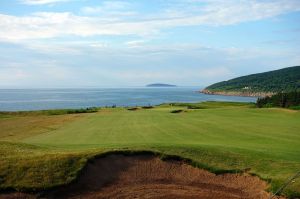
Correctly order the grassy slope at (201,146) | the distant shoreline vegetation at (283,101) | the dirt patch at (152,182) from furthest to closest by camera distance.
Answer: the distant shoreline vegetation at (283,101) < the grassy slope at (201,146) < the dirt patch at (152,182)

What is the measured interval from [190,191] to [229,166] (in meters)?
3.06

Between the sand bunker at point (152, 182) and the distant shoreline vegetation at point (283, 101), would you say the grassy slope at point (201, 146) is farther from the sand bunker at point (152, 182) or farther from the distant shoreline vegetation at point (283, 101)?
the distant shoreline vegetation at point (283, 101)

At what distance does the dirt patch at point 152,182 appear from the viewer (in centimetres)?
1325

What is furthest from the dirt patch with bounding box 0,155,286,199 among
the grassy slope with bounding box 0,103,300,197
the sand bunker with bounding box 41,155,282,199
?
the grassy slope with bounding box 0,103,300,197

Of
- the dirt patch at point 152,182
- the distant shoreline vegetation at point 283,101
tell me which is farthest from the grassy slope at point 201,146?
the distant shoreline vegetation at point 283,101

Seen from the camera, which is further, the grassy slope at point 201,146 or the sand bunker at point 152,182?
the grassy slope at point 201,146

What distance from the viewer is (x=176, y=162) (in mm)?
16234

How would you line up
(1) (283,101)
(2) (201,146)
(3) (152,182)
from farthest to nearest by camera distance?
(1) (283,101), (2) (201,146), (3) (152,182)

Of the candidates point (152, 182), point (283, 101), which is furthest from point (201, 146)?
point (283, 101)

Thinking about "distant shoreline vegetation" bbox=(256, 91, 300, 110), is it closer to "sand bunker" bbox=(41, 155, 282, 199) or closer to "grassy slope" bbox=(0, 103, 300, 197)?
"grassy slope" bbox=(0, 103, 300, 197)

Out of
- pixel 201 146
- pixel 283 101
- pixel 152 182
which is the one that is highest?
pixel 283 101

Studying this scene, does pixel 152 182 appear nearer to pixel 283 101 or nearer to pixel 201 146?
pixel 201 146

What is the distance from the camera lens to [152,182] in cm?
1436

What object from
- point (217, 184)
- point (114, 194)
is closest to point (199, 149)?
point (217, 184)
